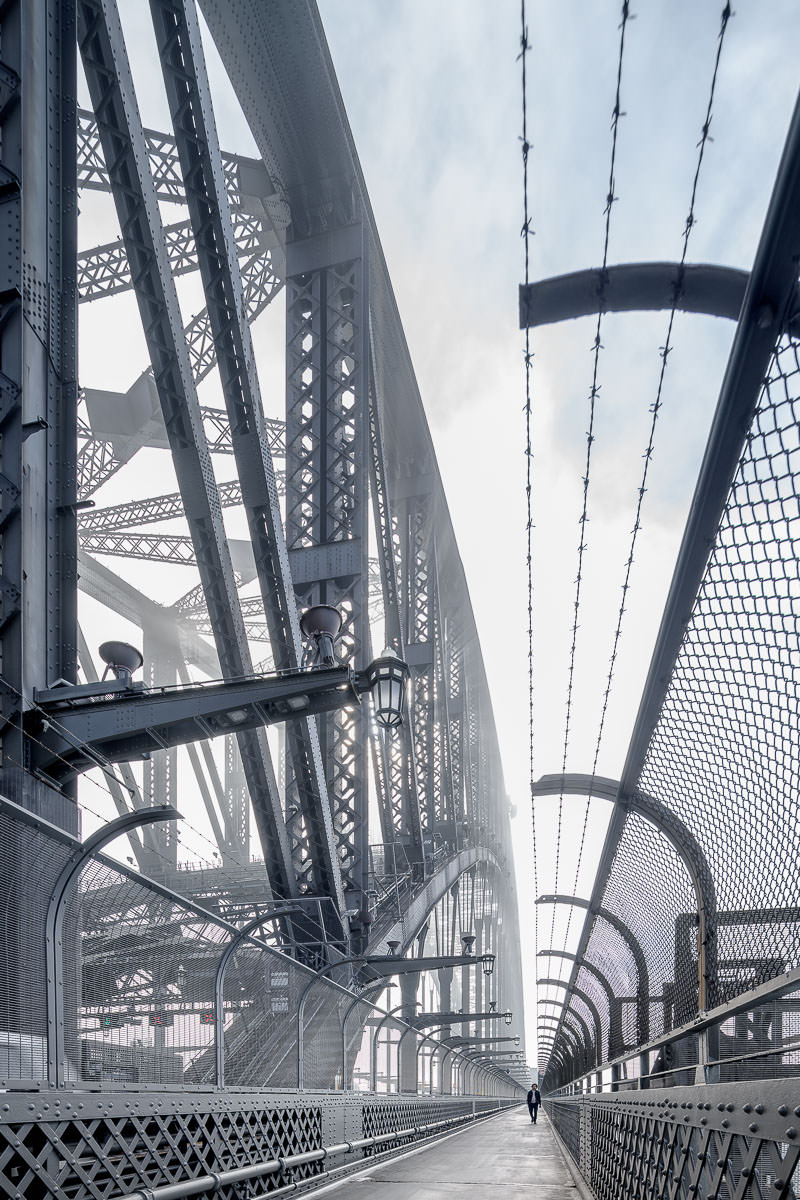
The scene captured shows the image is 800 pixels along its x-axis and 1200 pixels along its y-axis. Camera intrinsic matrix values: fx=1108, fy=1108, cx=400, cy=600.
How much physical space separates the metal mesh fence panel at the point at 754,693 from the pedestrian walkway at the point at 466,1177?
6051mm

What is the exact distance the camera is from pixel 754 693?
10.8ft

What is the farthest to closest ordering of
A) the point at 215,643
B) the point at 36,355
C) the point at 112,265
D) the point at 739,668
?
the point at 112,265 < the point at 215,643 < the point at 36,355 < the point at 739,668

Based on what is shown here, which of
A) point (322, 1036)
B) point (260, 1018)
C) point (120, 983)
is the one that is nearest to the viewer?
point (120, 983)

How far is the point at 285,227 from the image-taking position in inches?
829

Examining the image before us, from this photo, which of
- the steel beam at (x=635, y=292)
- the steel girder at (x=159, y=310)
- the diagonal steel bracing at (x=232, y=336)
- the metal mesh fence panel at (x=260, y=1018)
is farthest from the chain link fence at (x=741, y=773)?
the diagonal steel bracing at (x=232, y=336)

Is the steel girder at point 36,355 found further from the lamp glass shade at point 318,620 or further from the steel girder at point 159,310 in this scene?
the lamp glass shade at point 318,620

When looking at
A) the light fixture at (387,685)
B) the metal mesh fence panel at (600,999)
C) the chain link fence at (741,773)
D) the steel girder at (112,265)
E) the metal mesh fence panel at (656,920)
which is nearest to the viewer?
the chain link fence at (741,773)

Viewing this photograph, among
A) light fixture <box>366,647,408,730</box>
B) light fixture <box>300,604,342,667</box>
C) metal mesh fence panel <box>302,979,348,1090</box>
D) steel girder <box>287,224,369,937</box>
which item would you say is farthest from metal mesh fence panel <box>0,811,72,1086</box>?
steel girder <box>287,224,369,937</box>

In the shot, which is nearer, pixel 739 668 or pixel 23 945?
pixel 739 668

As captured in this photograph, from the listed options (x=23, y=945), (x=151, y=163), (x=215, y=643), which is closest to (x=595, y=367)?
(x=23, y=945)

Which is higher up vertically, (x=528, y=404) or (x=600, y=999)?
(x=528, y=404)

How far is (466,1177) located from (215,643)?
855 cm

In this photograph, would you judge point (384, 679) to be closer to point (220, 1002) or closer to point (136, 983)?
point (220, 1002)

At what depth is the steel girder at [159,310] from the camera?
10562 mm
